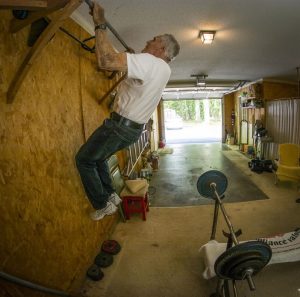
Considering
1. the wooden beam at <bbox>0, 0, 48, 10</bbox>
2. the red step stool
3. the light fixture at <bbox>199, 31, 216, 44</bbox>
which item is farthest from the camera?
the red step stool

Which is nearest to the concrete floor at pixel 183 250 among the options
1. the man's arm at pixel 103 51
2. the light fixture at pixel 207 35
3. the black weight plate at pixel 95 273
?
the black weight plate at pixel 95 273

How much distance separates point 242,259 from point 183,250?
174cm

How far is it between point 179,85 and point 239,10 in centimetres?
526

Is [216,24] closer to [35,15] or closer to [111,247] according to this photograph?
[35,15]

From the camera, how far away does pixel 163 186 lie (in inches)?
221

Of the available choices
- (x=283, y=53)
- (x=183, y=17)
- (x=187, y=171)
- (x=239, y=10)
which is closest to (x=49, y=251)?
(x=183, y=17)

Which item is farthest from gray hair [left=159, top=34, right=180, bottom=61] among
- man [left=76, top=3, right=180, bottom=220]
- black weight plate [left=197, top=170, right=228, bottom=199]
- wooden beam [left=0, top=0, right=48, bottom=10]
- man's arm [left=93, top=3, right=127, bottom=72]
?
black weight plate [left=197, top=170, right=228, bottom=199]

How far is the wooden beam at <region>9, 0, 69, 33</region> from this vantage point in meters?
1.10

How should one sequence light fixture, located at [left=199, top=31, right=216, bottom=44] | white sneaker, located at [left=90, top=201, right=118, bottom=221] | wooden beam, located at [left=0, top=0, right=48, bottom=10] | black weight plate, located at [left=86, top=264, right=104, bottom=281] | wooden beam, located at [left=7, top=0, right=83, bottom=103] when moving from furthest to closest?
1. light fixture, located at [left=199, top=31, right=216, bottom=44]
2. black weight plate, located at [left=86, top=264, right=104, bottom=281]
3. white sneaker, located at [left=90, top=201, right=118, bottom=221]
4. wooden beam, located at [left=7, top=0, right=83, bottom=103]
5. wooden beam, located at [left=0, top=0, right=48, bottom=10]

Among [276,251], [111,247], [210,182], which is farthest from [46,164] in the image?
[276,251]

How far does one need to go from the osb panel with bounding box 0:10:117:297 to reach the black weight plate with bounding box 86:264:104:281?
0.07m

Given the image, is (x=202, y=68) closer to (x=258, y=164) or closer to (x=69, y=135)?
(x=258, y=164)

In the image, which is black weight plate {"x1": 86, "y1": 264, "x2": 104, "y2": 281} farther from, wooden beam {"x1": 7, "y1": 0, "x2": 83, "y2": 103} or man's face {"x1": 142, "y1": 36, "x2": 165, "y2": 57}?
man's face {"x1": 142, "y1": 36, "x2": 165, "y2": 57}

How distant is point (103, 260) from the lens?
2758mm
